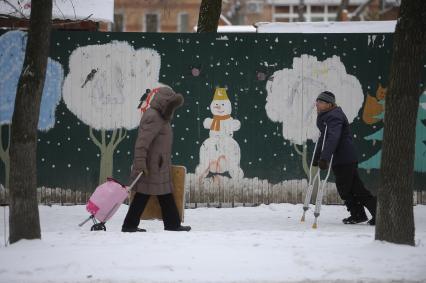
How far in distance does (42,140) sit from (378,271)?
19.9ft

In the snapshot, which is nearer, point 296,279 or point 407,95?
point 296,279

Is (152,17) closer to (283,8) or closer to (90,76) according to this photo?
(283,8)

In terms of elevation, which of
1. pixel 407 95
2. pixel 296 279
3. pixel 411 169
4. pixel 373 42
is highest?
pixel 373 42

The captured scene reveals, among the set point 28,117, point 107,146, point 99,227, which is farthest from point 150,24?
point 28,117

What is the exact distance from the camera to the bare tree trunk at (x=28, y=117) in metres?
7.71

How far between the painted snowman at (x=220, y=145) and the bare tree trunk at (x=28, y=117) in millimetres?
4008

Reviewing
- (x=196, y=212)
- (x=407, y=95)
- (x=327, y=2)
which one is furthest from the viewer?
(x=327, y=2)

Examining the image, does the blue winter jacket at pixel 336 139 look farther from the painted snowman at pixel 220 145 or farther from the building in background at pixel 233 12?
the building in background at pixel 233 12

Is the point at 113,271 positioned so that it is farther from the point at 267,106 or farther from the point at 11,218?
the point at 267,106

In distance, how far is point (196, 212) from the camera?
37.1 ft

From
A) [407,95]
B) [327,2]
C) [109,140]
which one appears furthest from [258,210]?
[327,2]

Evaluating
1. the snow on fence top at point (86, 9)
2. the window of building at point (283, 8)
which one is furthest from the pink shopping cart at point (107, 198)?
the window of building at point (283, 8)

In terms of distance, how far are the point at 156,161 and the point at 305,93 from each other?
134 inches

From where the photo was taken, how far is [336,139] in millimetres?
9750
